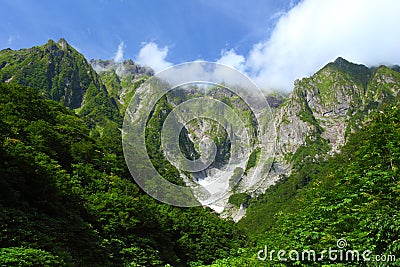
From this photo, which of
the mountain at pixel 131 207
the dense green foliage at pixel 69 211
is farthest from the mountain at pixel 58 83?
the mountain at pixel 131 207

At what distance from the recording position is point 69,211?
2158cm

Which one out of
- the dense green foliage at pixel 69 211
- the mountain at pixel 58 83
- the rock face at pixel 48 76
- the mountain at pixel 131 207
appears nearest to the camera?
the mountain at pixel 131 207

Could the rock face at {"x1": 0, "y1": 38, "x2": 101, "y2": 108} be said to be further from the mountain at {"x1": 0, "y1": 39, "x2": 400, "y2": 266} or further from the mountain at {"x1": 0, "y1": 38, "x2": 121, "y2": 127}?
the mountain at {"x1": 0, "y1": 39, "x2": 400, "y2": 266}

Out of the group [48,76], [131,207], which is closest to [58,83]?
[48,76]

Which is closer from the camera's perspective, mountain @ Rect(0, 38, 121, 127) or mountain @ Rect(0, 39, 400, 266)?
mountain @ Rect(0, 39, 400, 266)

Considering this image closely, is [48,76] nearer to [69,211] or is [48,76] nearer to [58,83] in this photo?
[58,83]

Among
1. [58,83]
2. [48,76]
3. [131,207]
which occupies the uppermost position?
[48,76]

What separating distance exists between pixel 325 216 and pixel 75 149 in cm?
2911

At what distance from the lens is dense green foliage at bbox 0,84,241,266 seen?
13.6 m

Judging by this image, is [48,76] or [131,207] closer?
[131,207]

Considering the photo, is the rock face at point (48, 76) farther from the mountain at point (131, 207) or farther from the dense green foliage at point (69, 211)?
the dense green foliage at point (69, 211)

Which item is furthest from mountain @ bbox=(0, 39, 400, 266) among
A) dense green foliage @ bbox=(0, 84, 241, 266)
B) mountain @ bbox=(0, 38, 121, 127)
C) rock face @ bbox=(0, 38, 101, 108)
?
rock face @ bbox=(0, 38, 101, 108)

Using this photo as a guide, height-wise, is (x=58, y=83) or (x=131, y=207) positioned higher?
(x=58, y=83)

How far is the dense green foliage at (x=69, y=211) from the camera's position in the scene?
13562mm
